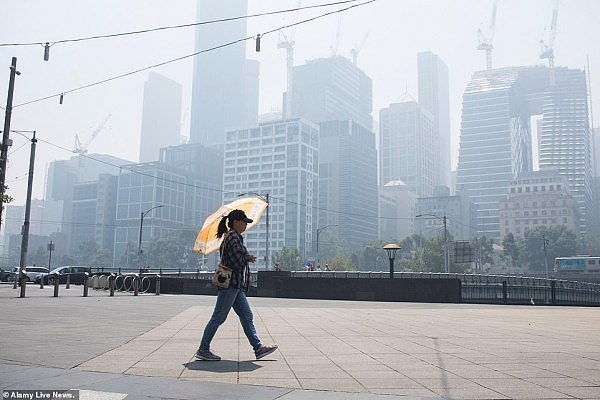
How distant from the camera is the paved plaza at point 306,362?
496 centimetres

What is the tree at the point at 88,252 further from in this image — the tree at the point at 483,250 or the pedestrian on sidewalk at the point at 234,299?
the pedestrian on sidewalk at the point at 234,299

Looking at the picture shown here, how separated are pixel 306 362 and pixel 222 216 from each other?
3.19 meters

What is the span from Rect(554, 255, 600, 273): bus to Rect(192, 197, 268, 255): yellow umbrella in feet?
276

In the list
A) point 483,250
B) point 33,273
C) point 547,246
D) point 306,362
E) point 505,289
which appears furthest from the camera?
point 483,250

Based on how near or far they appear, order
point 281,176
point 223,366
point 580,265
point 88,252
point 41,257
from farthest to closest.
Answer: point 88,252
point 281,176
point 41,257
point 580,265
point 223,366

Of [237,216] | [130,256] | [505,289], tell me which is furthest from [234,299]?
[130,256]

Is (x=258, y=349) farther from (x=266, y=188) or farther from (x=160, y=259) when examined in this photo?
(x=266, y=188)

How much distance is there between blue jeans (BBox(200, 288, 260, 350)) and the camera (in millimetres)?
6613

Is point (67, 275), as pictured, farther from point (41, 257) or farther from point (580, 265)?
point (41, 257)

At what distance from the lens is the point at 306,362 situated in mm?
6660

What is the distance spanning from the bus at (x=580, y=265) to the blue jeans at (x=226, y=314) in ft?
284

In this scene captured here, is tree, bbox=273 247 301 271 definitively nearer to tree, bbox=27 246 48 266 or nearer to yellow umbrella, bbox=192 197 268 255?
tree, bbox=27 246 48 266

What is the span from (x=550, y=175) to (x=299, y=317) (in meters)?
167

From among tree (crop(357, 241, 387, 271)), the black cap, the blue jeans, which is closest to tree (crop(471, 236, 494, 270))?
tree (crop(357, 241, 387, 271))
